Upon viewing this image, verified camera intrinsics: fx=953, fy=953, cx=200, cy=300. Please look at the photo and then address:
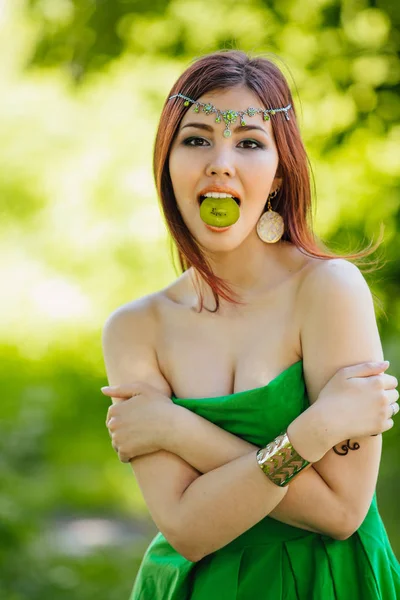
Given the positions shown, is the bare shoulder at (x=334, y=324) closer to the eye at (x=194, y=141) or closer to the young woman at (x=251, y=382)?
the young woman at (x=251, y=382)

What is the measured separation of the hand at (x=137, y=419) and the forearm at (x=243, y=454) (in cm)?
4

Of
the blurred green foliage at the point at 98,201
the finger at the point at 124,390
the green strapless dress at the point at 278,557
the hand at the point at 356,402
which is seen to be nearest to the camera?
the hand at the point at 356,402

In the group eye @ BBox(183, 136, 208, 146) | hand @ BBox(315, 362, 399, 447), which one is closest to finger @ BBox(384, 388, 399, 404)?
hand @ BBox(315, 362, 399, 447)

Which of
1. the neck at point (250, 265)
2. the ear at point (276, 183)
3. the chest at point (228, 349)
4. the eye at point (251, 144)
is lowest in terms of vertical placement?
the chest at point (228, 349)

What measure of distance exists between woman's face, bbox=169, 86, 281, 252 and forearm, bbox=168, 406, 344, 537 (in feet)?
1.29

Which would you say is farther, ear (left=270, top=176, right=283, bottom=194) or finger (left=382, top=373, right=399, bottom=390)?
ear (left=270, top=176, right=283, bottom=194)

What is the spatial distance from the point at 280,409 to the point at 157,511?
1.13 ft

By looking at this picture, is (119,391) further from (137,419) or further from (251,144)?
(251,144)

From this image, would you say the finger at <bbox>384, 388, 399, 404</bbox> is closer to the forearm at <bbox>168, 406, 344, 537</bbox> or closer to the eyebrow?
the forearm at <bbox>168, 406, 344, 537</bbox>

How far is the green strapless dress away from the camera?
2.00 metres

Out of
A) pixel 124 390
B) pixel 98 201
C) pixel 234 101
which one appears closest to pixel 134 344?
pixel 124 390

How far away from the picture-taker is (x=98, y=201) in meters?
6.80

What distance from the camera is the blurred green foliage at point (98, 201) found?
3465 mm

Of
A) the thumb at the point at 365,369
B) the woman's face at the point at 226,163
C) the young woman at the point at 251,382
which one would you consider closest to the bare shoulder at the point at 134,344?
the young woman at the point at 251,382
